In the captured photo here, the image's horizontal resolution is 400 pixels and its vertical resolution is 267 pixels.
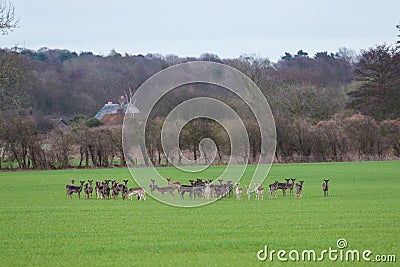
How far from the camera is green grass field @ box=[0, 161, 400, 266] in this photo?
14.9 meters

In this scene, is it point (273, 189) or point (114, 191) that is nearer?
point (273, 189)

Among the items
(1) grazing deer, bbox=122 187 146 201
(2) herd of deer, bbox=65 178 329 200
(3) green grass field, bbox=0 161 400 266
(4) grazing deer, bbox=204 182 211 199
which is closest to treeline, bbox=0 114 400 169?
(3) green grass field, bbox=0 161 400 266

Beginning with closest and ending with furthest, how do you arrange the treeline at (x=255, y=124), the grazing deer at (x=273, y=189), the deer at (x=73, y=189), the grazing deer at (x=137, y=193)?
1. the grazing deer at (x=137, y=193)
2. the grazing deer at (x=273, y=189)
3. the deer at (x=73, y=189)
4. the treeline at (x=255, y=124)

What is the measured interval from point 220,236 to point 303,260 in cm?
373

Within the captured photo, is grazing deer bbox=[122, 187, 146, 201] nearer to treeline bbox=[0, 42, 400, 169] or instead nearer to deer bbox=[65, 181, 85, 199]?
deer bbox=[65, 181, 85, 199]

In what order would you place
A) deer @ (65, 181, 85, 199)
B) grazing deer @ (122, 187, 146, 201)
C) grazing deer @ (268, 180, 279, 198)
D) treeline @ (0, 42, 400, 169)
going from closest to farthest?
grazing deer @ (122, 187, 146, 201), grazing deer @ (268, 180, 279, 198), deer @ (65, 181, 85, 199), treeline @ (0, 42, 400, 169)

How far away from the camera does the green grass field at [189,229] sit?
14.9 meters

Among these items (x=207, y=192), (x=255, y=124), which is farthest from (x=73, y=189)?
(x=255, y=124)

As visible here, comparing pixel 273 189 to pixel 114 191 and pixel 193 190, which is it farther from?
pixel 114 191

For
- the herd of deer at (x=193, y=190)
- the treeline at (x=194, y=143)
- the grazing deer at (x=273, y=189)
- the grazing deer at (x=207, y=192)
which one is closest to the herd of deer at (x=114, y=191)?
the herd of deer at (x=193, y=190)

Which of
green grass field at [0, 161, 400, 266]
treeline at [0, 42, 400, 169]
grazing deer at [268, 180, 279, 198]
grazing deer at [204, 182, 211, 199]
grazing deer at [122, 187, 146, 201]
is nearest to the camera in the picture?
green grass field at [0, 161, 400, 266]

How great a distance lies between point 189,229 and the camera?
19109mm

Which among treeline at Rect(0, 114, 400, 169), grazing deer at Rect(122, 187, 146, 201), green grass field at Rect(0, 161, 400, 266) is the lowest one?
green grass field at Rect(0, 161, 400, 266)

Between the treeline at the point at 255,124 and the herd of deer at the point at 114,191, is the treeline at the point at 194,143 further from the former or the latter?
the herd of deer at the point at 114,191
